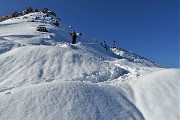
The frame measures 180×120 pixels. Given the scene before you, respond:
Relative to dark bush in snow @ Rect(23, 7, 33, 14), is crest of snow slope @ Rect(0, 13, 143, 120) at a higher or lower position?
lower

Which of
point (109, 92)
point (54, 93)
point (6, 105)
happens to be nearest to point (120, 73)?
→ point (109, 92)

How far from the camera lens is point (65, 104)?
1040cm

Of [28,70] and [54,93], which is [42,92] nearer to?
[54,93]

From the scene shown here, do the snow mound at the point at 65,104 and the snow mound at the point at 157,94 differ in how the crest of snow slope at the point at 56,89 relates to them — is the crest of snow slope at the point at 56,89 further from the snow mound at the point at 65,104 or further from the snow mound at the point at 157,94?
the snow mound at the point at 157,94

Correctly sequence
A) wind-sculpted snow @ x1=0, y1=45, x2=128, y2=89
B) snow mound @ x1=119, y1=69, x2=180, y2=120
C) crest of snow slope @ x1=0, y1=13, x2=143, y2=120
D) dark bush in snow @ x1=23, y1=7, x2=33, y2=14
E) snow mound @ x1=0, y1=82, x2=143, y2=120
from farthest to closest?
1. dark bush in snow @ x1=23, y1=7, x2=33, y2=14
2. wind-sculpted snow @ x1=0, y1=45, x2=128, y2=89
3. snow mound @ x1=119, y1=69, x2=180, y2=120
4. crest of snow slope @ x1=0, y1=13, x2=143, y2=120
5. snow mound @ x1=0, y1=82, x2=143, y2=120

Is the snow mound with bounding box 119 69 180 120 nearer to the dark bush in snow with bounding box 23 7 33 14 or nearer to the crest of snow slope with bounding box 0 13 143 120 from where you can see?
the crest of snow slope with bounding box 0 13 143 120

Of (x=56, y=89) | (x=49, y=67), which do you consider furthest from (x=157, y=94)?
(x=49, y=67)

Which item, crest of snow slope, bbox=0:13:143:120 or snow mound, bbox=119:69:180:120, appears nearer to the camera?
crest of snow slope, bbox=0:13:143:120

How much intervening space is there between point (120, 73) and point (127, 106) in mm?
5205

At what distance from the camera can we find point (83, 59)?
18.0m

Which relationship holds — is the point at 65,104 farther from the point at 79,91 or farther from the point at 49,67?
the point at 49,67

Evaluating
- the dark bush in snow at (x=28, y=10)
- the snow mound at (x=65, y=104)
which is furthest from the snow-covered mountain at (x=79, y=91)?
the dark bush in snow at (x=28, y=10)

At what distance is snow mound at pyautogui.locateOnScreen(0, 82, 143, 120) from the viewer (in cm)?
976

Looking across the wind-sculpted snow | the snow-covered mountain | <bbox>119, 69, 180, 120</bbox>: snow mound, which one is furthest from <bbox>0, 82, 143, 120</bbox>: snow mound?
the wind-sculpted snow
